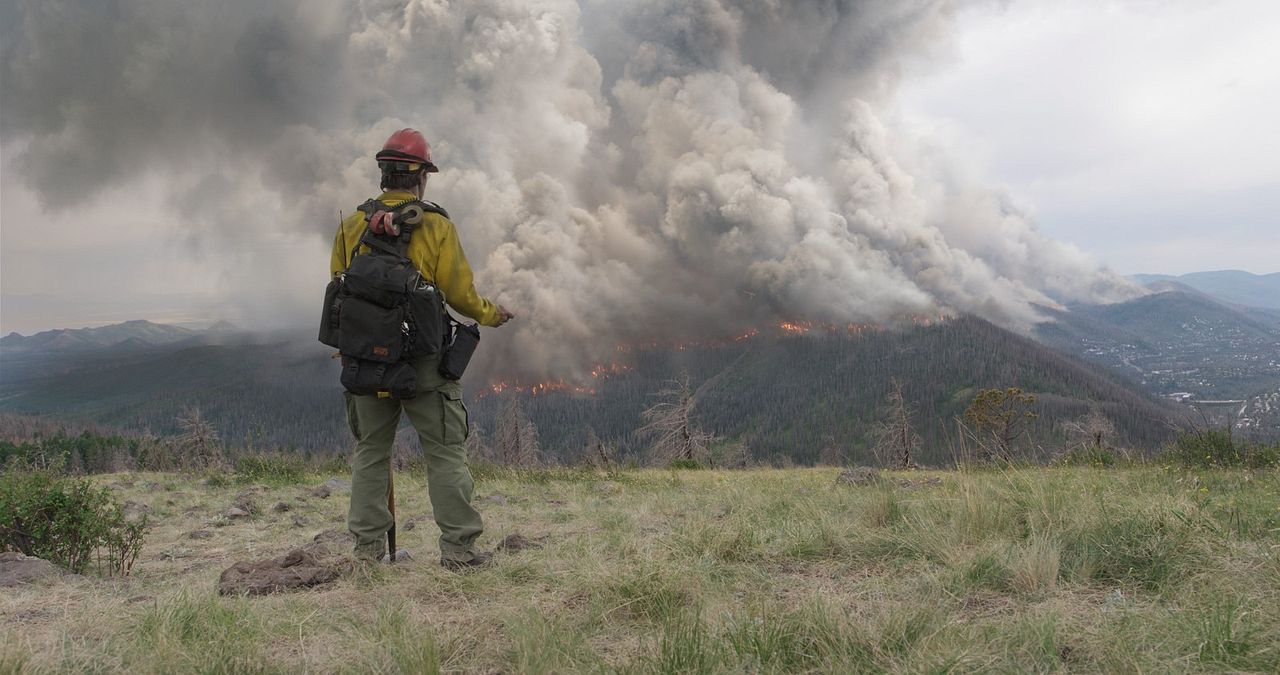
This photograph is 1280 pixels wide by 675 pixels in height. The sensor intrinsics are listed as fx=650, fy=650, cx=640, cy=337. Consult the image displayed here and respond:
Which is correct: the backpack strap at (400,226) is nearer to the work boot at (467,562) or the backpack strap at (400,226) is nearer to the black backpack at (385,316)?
the black backpack at (385,316)

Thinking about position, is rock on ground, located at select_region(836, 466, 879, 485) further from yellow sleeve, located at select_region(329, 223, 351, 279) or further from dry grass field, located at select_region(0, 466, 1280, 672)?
yellow sleeve, located at select_region(329, 223, 351, 279)

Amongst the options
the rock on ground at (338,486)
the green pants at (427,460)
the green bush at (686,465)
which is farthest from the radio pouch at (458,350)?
the green bush at (686,465)

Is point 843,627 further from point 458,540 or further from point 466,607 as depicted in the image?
point 458,540

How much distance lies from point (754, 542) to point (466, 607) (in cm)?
205

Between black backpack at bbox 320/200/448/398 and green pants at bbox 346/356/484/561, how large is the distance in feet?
0.78

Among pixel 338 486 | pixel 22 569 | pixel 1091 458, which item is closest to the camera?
pixel 22 569

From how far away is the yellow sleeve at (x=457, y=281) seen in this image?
4.91 metres

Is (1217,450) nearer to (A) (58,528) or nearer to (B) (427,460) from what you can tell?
(B) (427,460)

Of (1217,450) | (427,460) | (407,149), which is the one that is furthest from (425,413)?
(1217,450)

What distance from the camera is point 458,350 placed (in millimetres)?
4863

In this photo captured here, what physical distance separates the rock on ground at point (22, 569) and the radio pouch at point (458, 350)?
316 centimetres

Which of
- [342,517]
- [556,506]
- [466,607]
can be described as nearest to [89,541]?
[342,517]

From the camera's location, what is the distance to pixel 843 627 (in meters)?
2.61

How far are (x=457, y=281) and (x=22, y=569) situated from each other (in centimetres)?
373
